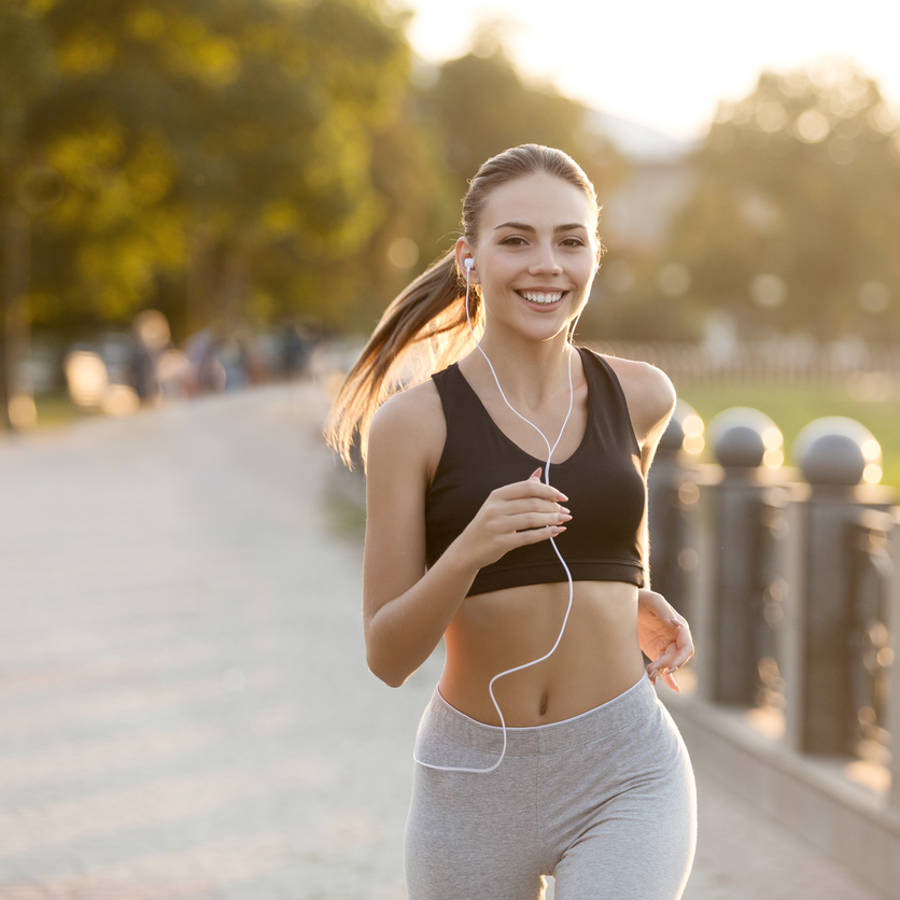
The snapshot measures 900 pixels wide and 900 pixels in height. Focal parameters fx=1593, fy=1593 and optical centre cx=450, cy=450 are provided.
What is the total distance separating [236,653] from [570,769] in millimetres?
6985

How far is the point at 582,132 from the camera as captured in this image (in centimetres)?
7544

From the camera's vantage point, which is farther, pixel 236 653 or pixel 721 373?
pixel 721 373

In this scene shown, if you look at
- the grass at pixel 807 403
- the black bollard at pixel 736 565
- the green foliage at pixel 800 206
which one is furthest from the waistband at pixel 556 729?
the green foliage at pixel 800 206

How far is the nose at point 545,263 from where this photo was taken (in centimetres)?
263

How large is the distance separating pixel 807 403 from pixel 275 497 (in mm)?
30447

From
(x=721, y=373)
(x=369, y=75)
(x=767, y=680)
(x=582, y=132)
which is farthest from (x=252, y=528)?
(x=582, y=132)

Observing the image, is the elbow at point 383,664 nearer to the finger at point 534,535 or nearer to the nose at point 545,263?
the finger at point 534,535

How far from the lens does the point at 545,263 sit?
8.64 feet

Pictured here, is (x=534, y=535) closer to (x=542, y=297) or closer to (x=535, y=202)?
(x=542, y=297)

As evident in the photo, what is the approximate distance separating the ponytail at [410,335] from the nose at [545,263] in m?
0.38

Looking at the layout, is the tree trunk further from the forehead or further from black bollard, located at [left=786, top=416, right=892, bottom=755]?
the forehead

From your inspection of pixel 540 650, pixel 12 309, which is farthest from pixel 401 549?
pixel 12 309

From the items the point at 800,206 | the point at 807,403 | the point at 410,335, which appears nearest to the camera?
the point at 410,335

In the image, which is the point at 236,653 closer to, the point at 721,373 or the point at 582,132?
the point at 721,373
